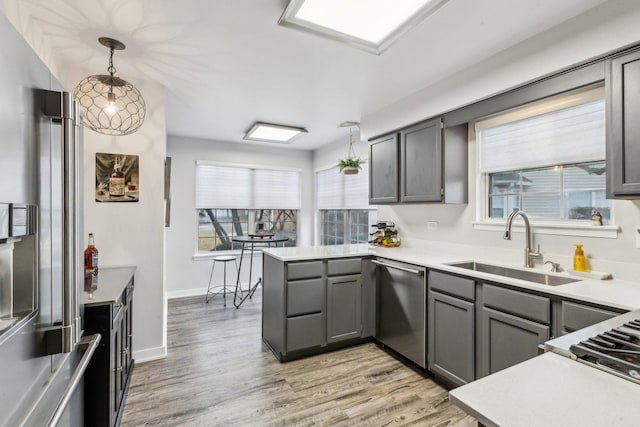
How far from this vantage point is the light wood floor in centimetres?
206

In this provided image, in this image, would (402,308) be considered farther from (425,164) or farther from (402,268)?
(425,164)

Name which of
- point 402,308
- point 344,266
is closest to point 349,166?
point 344,266

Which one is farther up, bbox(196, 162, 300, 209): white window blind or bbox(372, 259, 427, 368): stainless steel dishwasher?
bbox(196, 162, 300, 209): white window blind

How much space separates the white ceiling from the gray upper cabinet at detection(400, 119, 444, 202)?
16.5 inches

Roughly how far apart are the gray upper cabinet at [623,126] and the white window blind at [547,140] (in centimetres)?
36

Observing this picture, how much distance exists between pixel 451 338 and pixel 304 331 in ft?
4.10

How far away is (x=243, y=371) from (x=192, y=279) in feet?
9.29

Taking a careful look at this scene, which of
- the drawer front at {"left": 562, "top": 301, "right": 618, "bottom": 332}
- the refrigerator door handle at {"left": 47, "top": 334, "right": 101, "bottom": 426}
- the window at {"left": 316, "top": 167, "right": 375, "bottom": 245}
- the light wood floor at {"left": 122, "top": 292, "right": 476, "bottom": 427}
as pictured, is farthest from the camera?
the window at {"left": 316, "top": 167, "right": 375, "bottom": 245}

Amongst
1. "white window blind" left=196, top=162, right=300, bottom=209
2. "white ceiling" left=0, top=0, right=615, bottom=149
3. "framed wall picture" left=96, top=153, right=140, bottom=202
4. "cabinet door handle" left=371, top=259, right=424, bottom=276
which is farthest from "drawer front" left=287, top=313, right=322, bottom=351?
"white window blind" left=196, top=162, right=300, bottom=209

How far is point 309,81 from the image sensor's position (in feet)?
9.50

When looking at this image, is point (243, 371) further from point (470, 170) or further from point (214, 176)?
point (214, 176)

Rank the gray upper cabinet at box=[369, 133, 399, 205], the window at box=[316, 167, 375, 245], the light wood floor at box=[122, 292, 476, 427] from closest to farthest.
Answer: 1. the light wood floor at box=[122, 292, 476, 427]
2. the gray upper cabinet at box=[369, 133, 399, 205]
3. the window at box=[316, 167, 375, 245]

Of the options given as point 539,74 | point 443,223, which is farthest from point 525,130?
point 443,223

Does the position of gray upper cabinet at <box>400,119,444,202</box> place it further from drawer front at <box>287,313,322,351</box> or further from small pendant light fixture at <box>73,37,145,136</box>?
small pendant light fixture at <box>73,37,145,136</box>
